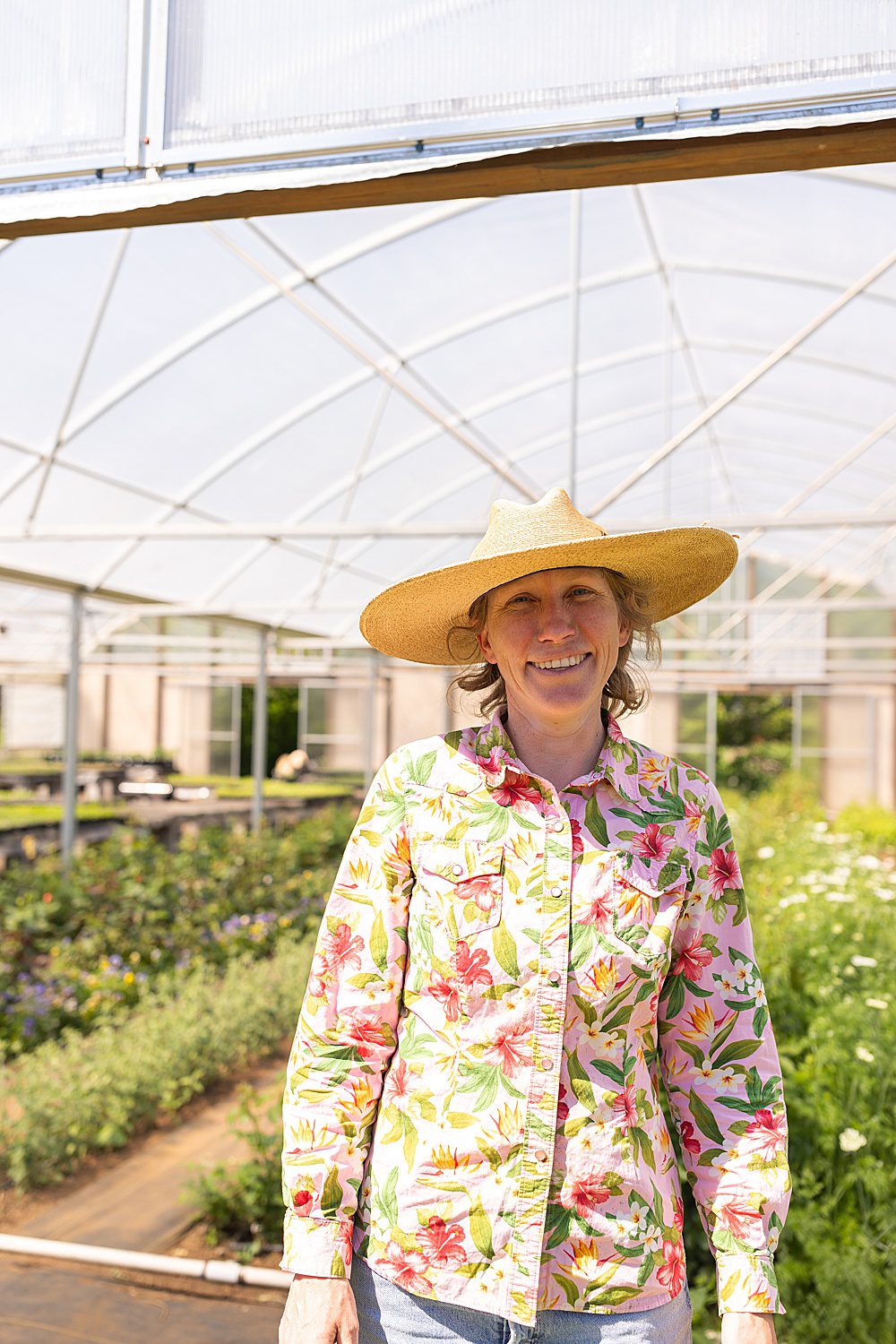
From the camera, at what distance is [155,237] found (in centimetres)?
435

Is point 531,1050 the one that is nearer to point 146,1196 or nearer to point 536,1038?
point 536,1038

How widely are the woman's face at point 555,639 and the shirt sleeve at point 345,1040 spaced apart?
20cm

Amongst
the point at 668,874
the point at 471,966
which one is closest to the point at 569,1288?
the point at 471,966

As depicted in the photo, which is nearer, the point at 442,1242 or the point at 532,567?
the point at 442,1242

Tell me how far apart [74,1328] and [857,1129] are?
5.80 feet

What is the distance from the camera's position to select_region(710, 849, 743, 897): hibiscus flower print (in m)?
1.31

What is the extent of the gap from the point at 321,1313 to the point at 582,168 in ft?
4.30

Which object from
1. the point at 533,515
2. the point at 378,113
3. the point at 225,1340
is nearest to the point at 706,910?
the point at 533,515

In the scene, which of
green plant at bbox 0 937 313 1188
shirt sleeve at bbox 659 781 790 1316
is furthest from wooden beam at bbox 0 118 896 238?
green plant at bbox 0 937 313 1188

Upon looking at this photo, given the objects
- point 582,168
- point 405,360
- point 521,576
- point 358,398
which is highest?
point 405,360

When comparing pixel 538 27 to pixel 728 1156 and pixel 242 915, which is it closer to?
pixel 728 1156

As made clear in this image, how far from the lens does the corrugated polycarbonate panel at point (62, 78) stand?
1.40m

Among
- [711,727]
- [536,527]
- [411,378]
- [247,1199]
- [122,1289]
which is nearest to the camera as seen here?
[536,527]

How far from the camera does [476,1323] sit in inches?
46.4
